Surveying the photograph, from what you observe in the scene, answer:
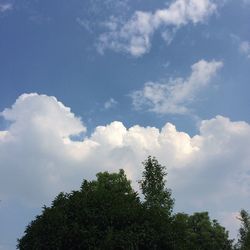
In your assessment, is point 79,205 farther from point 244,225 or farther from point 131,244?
point 244,225

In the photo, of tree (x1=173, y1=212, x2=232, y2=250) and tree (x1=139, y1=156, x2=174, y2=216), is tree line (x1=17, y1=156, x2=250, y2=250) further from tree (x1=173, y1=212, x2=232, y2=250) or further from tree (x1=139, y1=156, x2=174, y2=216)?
tree (x1=173, y1=212, x2=232, y2=250)

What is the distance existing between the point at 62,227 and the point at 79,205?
4516 mm

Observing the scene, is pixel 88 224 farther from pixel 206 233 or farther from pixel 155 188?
pixel 206 233

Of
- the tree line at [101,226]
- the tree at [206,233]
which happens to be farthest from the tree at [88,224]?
the tree at [206,233]

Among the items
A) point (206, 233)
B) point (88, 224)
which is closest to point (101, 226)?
point (88, 224)

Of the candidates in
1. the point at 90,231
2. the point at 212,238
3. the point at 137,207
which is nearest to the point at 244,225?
the point at 212,238

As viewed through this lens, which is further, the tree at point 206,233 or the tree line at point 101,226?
the tree at point 206,233

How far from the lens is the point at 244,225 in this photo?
116938 millimetres

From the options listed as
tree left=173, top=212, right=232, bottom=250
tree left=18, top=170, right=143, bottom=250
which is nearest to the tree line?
tree left=18, top=170, right=143, bottom=250

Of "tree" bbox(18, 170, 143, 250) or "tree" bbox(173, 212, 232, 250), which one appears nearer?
"tree" bbox(18, 170, 143, 250)

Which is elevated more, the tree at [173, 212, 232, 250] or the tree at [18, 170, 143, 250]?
the tree at [173, 212, 232, 250]

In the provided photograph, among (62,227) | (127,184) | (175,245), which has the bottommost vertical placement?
(175,245)

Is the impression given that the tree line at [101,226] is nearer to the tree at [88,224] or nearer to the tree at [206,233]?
the tree at [88,224]

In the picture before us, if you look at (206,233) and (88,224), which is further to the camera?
(206,233)
